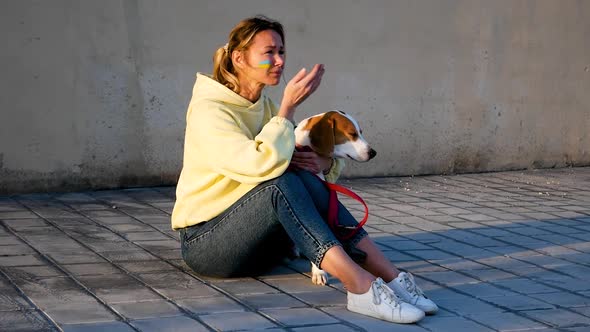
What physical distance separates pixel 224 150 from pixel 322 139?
76cm

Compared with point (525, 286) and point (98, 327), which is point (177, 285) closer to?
point (98, 327)

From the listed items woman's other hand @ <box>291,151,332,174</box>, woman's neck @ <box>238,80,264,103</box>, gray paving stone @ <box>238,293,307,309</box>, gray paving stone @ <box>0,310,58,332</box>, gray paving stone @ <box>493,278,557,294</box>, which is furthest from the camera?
gray paving stone @ <box>493,278,557,294</box>

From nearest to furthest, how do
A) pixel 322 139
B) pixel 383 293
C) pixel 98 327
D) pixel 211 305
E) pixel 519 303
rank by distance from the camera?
pixel 98 327, pixel 383 293, pixel 211 305, pixel 519 303, pixel 322 139

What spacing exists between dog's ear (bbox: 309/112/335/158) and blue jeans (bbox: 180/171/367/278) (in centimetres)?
47

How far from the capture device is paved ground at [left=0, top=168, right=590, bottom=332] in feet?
12.1

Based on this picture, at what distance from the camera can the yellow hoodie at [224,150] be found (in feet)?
12.4

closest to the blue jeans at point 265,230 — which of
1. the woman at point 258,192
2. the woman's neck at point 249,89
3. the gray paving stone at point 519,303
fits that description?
the woman at point 258,192

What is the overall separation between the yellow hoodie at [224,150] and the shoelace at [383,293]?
586mm

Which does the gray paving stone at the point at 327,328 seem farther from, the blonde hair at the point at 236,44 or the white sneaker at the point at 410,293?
the blonde hair at the point at 236,44

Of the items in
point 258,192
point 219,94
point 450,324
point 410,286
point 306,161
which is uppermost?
point 219,94

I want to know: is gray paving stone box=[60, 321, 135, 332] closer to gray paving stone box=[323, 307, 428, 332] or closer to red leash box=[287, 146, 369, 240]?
gray paving stone box=[323, 307, 428, 332]

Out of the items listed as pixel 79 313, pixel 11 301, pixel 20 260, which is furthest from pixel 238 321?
pixel 20 260

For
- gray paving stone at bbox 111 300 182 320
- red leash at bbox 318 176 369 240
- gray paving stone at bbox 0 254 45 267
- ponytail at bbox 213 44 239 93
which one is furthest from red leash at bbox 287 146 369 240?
gray paving stone at bbox 0 254 45 267

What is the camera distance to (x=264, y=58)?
4074mm
